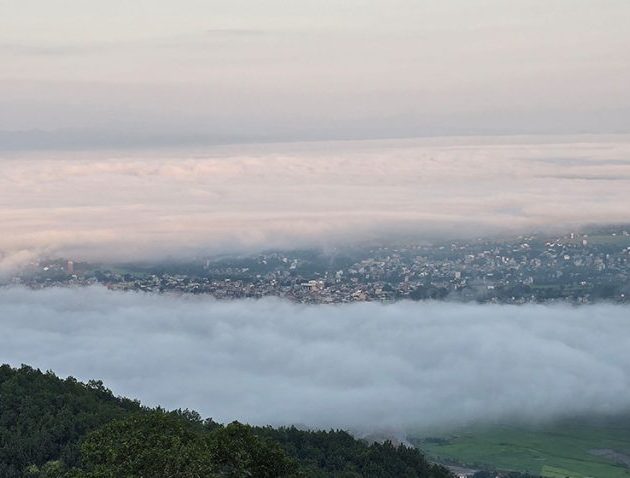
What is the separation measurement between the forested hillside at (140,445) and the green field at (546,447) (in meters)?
52.6

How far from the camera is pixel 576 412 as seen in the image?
577 ft

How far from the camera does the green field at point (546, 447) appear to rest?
128 meters

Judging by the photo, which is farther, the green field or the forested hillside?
the green field

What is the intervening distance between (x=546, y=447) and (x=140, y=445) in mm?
114798

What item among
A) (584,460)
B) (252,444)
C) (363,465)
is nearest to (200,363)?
(584,460)

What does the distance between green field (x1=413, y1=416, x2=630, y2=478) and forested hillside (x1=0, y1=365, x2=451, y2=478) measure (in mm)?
52632

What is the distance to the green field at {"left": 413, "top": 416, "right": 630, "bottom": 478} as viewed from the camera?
419 feet

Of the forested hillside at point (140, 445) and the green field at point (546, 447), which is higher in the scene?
the forested hillside at point (140, 445)

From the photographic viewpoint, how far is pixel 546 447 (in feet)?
470

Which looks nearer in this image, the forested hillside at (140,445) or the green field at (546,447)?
the forested hillside at (140,445)

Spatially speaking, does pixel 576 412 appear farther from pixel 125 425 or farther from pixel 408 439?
pixel 125 425

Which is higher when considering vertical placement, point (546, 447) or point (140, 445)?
point (140, 445)

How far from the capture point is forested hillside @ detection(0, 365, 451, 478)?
34.9m

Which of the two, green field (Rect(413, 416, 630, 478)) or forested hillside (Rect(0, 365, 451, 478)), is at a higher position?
forested hillside (Rect(0, 365, 451, 478))
